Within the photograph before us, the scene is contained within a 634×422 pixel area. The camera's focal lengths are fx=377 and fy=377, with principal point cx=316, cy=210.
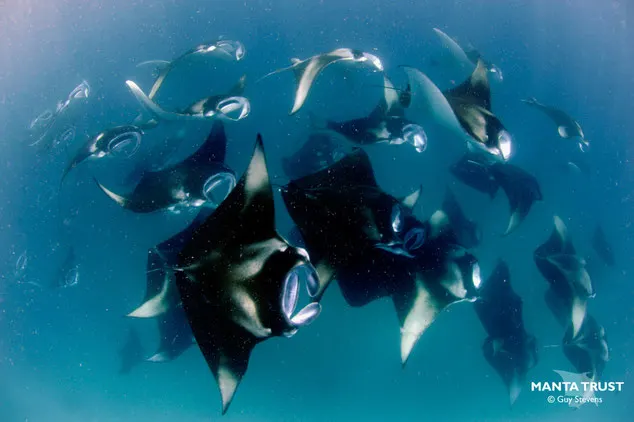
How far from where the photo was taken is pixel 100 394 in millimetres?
5828

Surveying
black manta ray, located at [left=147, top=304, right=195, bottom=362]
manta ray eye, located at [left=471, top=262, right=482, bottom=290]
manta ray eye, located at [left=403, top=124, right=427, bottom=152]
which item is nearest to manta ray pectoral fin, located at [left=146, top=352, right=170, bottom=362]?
black manta ray, located at [left=147, top=304, right=195, bottom=362]

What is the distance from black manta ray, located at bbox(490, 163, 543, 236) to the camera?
13.9 feet

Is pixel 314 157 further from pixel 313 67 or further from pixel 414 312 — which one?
pixel 414 312

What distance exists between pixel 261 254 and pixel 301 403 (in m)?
4.16

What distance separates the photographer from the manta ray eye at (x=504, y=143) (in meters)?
3.00

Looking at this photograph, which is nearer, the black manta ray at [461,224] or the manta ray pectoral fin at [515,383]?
the manta ray pectoral fin at [515,383]

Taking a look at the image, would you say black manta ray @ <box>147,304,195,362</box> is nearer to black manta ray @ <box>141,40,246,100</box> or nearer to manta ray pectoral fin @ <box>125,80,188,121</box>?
manta ray pectoral fin @ <box>125,80,188,121</box>

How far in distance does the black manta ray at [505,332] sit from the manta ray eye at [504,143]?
160 centimetres

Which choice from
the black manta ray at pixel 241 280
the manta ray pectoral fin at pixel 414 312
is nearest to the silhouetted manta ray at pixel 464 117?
the manta ray pectoral fin at pixel 414 312

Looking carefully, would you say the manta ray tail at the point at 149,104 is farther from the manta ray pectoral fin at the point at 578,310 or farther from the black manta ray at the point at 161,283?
the manta ray pectoral fin at the point at 578,310

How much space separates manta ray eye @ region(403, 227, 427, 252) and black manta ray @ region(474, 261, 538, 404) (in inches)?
63.3

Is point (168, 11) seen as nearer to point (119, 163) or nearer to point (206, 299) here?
point (119, 163)

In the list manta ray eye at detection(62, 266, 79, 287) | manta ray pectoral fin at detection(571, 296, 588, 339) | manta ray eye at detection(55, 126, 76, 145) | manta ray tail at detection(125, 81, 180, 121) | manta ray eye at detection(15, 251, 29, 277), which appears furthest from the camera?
manta ray eye at detection(15, 251, 29, 277)

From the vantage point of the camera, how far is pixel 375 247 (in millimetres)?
2488
